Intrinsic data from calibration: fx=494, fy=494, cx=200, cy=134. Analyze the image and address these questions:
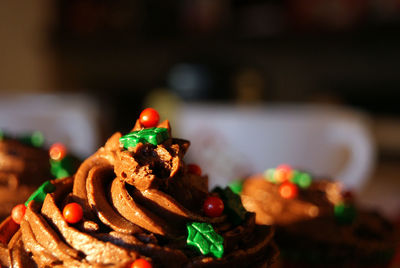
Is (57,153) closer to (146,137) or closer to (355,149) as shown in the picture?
(146,137)

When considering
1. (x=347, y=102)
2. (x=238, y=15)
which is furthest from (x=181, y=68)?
(x=347, y=102)

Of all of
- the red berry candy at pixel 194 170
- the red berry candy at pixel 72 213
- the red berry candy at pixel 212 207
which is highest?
the red berry candy at pixel 194 170

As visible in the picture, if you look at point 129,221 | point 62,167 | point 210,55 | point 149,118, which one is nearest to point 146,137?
point 149,118

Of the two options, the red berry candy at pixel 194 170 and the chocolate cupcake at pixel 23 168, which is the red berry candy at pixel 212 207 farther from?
the chocolate cupcake at pixel 23 168

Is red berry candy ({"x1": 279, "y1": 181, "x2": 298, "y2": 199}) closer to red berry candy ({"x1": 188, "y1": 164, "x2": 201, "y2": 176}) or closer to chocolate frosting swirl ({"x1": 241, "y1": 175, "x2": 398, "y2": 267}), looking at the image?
chocolate frosting swirl ({"x1": 241, "y1": 175, "x2": 398, "y2": 267})

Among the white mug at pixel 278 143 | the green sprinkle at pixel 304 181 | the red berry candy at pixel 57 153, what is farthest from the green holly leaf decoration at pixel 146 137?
the white mug at pixel 278 143

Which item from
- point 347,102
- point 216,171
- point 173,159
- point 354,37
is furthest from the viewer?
point 347,102

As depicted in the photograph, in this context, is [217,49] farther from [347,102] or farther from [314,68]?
[347,102]
